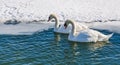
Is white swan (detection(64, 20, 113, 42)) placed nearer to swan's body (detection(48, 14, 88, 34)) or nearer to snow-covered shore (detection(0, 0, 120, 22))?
swan's body (detection(48, 14, 88, 34))

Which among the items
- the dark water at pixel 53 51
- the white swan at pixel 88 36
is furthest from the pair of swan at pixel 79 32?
the dark water at pixel 53 51

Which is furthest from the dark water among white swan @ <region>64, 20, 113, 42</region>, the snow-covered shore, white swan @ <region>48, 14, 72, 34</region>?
the snow-covered shore

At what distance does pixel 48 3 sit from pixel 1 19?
3.00 m

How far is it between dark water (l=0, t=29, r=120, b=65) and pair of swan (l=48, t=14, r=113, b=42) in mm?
237

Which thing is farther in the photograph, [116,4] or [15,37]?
[116,4]

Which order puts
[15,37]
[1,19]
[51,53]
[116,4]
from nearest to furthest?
[51,53] → [15,37] → [1,19] → [116,4]

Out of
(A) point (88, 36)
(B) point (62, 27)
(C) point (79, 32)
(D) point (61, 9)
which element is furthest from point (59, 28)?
(D) point (61, 9)

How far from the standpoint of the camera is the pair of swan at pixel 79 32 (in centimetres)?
1434

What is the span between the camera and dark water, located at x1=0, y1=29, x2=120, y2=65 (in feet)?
39.7

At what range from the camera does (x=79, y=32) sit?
1493 cm

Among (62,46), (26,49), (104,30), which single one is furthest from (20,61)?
(104,30)

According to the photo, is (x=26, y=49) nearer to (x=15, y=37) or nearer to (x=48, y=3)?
(x=15, y=37)

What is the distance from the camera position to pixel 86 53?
12945mm

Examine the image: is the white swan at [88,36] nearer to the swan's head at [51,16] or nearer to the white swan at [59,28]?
the white swan at [59,28]
